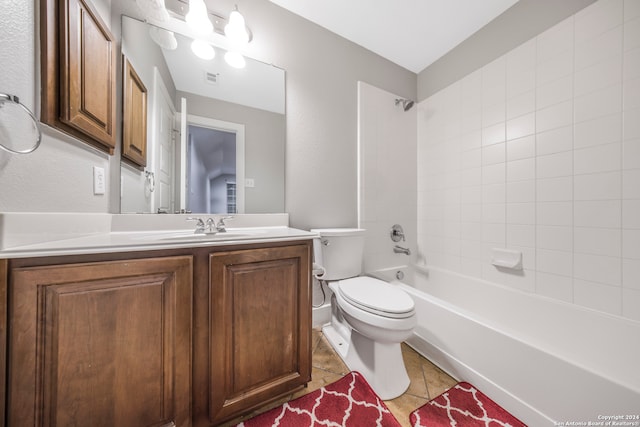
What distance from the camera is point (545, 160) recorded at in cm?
133

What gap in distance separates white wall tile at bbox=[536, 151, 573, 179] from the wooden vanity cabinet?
1.54m

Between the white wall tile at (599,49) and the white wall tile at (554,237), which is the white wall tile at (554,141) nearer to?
the white wall tile at (599,49)

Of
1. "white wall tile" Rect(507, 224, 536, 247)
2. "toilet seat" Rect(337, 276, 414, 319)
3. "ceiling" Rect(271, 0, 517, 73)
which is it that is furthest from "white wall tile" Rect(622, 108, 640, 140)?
"toilet seat" Rect(337, 276, 414, 319)

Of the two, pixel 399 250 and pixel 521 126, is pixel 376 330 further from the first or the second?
pixel 521 126

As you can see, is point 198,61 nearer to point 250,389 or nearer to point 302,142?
point 302,142

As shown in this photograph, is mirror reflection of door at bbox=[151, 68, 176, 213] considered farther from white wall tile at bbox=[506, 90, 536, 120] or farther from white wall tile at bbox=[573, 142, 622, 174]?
white wall tile at bbox=[573, 142, 622, 174]

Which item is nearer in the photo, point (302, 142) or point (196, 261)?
point (196, 261)

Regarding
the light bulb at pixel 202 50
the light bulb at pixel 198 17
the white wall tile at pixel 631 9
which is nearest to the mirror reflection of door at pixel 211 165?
the light bulb at pixel 202 50

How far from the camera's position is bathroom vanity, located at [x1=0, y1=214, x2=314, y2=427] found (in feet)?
1.87

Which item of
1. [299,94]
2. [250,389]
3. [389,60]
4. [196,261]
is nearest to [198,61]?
[299,94]

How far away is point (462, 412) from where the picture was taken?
987 millimetres

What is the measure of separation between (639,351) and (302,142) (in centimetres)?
208

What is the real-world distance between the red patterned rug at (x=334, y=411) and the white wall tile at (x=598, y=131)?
68.6 inches

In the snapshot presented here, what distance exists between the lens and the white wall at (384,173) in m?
1.83
